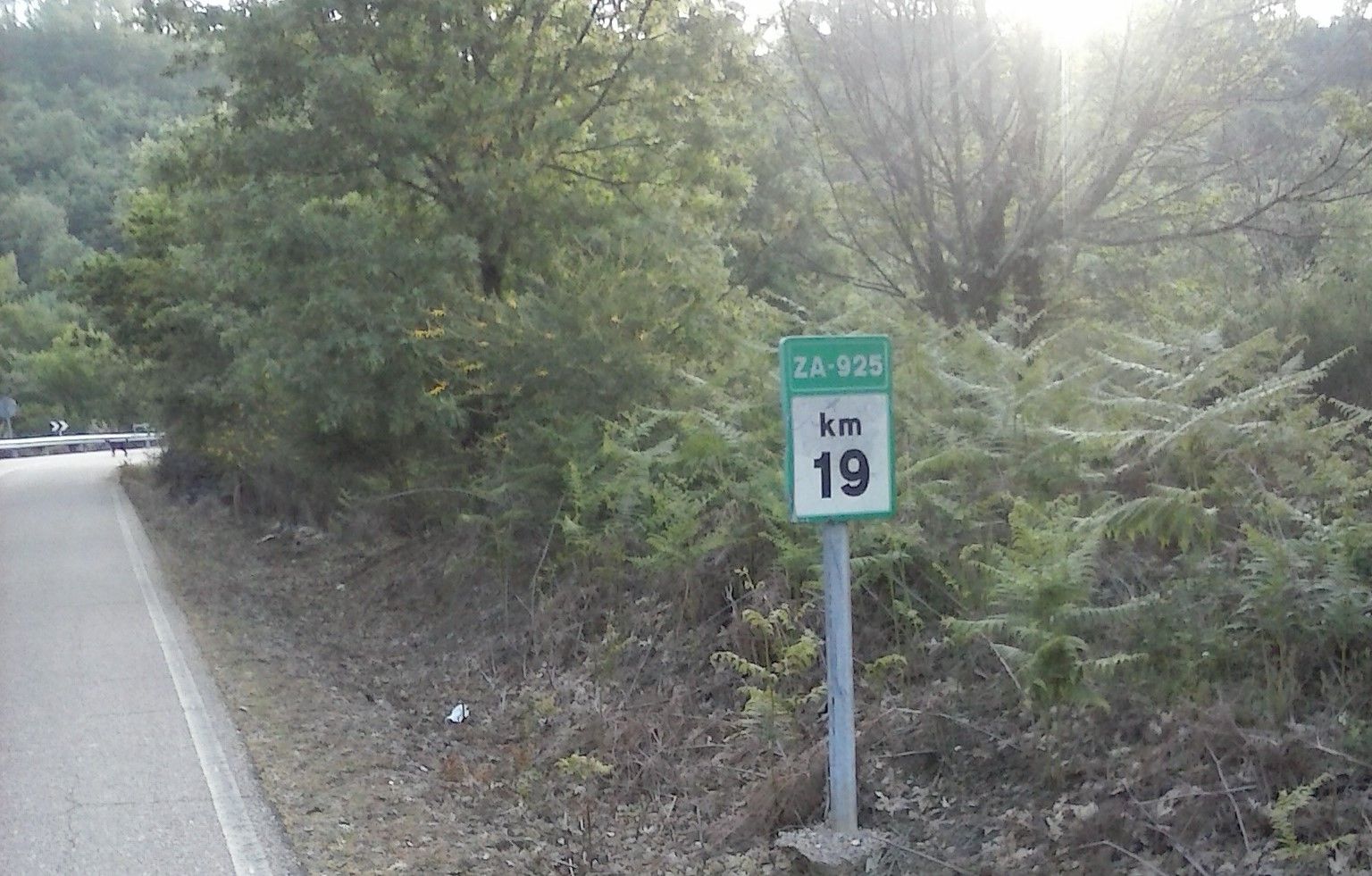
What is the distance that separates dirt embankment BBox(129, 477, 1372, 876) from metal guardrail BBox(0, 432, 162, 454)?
52.4 meters

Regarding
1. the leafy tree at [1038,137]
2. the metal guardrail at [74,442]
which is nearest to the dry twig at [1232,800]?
the leafy tree at [1038,137]

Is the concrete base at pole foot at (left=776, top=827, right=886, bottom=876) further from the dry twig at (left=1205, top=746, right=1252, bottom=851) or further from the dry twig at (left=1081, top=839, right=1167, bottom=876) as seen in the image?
the dry twig at (left=1205, top=746, right=1252, bottom=851)

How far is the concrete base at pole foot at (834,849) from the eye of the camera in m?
5.83

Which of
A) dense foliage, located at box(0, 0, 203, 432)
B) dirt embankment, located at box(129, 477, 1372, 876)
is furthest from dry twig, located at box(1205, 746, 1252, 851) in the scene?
dense foliage, located at box(0, 0, 203, 432)

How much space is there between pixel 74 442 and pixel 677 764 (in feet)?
217

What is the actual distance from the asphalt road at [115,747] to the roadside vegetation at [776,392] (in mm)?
1518

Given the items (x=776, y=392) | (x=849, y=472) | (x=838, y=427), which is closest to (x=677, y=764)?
(x=849, y=472)

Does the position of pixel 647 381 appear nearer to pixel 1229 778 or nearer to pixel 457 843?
pixel 457 843

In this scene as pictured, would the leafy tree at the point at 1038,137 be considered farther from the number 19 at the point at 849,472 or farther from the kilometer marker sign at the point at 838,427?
the number 19 at the point at 849,472

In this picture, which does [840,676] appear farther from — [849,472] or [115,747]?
[115,747]

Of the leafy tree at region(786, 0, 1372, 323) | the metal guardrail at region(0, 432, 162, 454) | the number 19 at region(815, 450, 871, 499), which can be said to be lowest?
the number 19 at region(815, 450, 871, 499)

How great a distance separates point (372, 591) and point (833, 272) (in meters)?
7.08

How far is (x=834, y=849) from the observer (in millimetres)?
5883

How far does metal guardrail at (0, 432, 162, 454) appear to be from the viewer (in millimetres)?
60750
